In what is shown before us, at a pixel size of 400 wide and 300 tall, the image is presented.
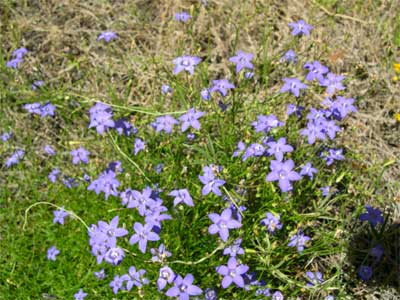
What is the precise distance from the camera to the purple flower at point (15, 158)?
3625mm

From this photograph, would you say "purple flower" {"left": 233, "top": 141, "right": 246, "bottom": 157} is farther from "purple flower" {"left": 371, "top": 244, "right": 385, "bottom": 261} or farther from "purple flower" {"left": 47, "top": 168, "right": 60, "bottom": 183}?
"purple flower" {"left": 47, "top": 168, "right": 60, "bottom": 183}

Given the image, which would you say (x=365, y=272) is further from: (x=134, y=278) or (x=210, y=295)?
(x=134, y=278)

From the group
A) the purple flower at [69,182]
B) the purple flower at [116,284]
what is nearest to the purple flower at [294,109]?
the purple flower at [116,284]

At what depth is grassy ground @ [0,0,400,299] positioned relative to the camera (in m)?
3.08

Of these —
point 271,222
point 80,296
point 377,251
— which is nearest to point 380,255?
point 377,251

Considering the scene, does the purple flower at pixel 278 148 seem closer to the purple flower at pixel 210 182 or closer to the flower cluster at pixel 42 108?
the purple flower at pixel 210 182

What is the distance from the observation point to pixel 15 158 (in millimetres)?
3656

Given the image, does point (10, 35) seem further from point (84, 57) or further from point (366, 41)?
point (366, 41)

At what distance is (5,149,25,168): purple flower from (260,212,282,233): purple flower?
5.67 ft

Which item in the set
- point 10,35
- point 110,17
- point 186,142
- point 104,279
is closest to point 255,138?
point 186,142

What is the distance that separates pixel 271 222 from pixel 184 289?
625mm

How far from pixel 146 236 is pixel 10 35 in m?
2.75

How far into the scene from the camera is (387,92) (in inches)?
163

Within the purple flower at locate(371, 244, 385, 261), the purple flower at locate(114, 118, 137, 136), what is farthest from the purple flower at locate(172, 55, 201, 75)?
the purple flower at locate(371, 244, 385, 261)
